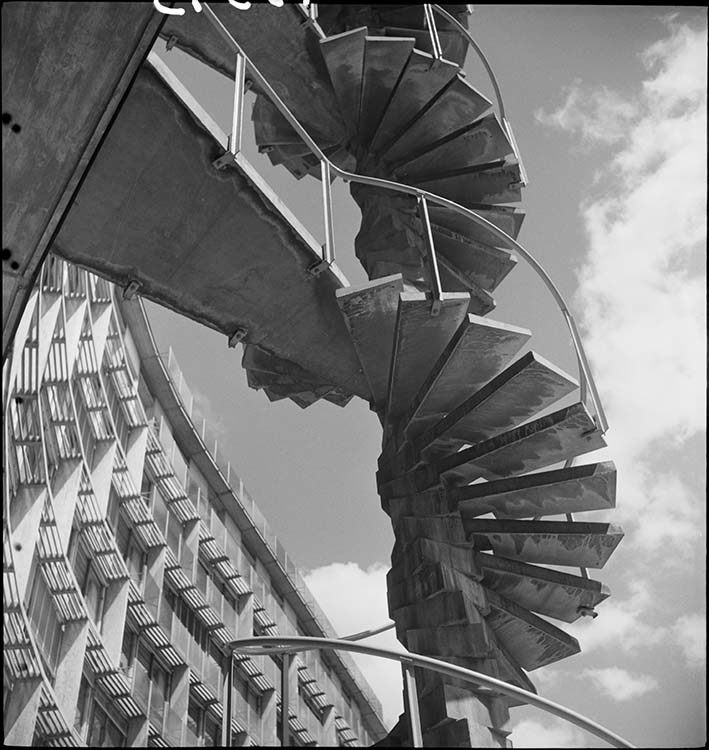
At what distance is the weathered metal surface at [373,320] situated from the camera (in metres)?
8.58

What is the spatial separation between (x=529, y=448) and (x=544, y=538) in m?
0.94

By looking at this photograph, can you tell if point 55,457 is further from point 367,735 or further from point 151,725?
point 367,735

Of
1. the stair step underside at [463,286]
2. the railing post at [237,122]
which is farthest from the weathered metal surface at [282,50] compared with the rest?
the railing post at [237,122]

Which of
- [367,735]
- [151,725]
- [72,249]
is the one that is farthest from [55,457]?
[367,735]

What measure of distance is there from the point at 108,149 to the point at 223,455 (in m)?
22.6

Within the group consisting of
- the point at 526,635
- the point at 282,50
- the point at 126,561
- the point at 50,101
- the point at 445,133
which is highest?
the point at 282,50

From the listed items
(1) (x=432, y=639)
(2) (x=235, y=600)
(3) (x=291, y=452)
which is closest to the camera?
(1) (x=432, y=639)

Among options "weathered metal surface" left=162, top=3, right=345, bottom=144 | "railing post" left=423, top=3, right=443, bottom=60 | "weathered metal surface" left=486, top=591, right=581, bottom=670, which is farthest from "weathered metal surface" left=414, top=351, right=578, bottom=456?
"weathered metal surface" left=162, top=3, right=345, bottom=144

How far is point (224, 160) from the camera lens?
24.6 feet

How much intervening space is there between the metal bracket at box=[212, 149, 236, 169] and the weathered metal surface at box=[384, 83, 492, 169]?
4849mm

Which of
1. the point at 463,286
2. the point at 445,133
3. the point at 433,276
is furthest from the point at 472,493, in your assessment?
the point at 445,133

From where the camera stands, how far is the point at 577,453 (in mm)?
8875

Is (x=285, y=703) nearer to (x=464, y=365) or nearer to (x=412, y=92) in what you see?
(x=464, y=365)

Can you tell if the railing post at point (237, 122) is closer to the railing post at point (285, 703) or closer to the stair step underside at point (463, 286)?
the railing post at point (285, 703)
